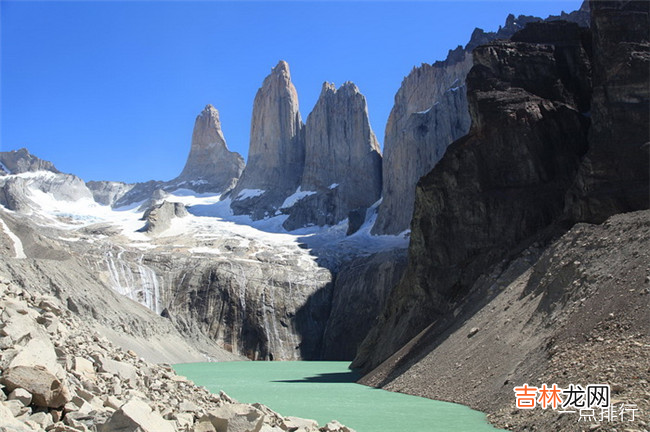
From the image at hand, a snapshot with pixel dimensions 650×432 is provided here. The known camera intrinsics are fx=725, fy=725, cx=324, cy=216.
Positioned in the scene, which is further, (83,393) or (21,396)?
(83,393)

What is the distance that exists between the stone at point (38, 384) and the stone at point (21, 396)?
18 centimetres

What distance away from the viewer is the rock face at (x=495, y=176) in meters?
44.4

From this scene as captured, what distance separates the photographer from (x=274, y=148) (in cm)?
15475

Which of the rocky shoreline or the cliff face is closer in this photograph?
the rocky shoreline

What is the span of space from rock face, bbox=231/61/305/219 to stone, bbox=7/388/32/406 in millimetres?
137324

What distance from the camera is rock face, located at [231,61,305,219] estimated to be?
151875 mm

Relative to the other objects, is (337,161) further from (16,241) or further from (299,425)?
(299,425)

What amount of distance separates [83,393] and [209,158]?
177 meters

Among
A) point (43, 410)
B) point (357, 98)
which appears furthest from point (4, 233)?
point (357, 98)

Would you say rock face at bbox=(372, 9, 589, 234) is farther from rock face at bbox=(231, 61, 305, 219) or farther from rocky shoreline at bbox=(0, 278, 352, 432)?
rocky shoreline at bbox=(0, 278, 352, 432)

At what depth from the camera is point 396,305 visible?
167 feet

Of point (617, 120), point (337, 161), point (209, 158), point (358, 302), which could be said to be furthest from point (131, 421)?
point (209, 158)

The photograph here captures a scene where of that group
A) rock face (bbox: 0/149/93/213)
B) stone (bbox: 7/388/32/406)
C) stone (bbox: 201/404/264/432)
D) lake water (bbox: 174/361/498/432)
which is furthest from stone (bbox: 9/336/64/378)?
rock face (bbox: 0/149/93/213)

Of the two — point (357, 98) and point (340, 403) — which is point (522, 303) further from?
point (357, 98)
